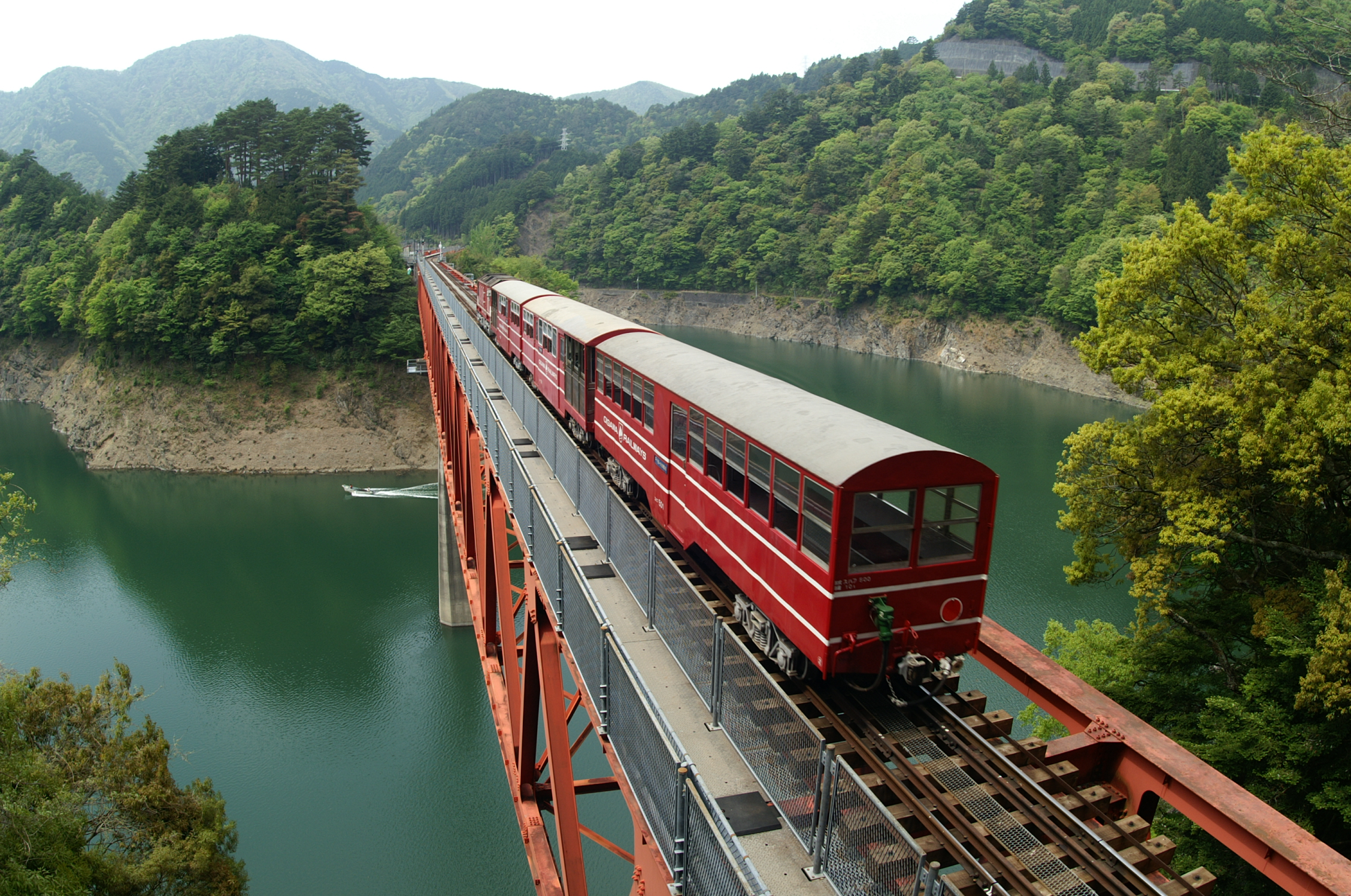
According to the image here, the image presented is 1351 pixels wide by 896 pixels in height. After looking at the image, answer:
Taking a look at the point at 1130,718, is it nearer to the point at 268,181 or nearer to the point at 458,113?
the point at 268,181

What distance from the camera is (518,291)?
24.5 metres

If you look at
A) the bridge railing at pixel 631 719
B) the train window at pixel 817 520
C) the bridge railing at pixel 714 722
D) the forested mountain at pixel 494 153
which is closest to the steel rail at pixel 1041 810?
the bridge railing at pixel 714 722

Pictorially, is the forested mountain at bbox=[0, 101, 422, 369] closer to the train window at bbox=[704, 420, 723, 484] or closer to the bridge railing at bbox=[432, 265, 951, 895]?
the train window at bbox=[704, 420, 723, 484]

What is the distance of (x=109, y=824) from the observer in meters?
12.3

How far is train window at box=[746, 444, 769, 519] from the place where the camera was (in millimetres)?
8812

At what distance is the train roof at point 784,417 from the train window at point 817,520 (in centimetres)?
19

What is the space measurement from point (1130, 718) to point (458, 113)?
206787 mm

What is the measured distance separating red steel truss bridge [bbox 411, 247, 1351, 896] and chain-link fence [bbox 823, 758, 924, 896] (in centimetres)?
1

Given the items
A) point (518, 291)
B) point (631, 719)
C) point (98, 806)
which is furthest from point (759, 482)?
point (518, 291)

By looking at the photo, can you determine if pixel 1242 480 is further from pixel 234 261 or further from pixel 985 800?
pixel 234 261

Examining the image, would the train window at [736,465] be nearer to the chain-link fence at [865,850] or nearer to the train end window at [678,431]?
the train end window at [678,431]

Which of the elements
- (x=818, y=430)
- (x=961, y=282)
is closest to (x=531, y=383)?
(x=818, y=430)

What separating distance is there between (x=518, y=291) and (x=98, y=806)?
16.3 metres

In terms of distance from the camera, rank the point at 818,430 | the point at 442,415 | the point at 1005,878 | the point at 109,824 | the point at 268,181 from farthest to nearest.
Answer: the point at 268,181 → the point at 442,415 → the point at 109,824 → the point at 818,430 → the point at 1005,878
